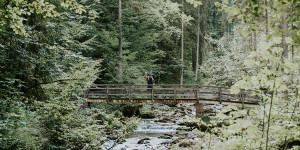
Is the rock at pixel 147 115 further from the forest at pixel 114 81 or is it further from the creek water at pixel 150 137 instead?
the creek water at pixel 150 137

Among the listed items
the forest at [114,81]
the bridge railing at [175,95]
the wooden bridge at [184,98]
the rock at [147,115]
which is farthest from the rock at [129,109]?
the wooden bridge at [184,98]

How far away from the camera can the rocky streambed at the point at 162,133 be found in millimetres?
9288

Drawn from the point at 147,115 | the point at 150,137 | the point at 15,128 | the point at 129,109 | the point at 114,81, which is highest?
the point at 114,81

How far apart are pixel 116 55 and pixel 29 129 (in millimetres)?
11637

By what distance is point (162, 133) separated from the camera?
11711mm

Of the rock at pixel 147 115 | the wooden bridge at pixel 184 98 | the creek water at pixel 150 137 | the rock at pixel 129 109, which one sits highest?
the wooden bridge at pixel 184 98

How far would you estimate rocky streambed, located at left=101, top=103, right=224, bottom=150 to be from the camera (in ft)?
30.5

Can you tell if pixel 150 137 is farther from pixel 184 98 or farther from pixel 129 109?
pixel 129 109

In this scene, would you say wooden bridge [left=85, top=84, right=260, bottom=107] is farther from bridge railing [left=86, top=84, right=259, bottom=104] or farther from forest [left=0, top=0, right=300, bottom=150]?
forest [left=0, top=0, right=300, bottom=150]

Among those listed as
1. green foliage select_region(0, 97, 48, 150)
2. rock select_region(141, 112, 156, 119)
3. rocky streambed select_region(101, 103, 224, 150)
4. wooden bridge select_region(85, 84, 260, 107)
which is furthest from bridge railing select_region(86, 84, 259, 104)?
green foliage select_region(0, 97, 48, 150)

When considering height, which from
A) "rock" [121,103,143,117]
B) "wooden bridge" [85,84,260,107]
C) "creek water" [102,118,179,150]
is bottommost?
"creek water" [102,118,179,150]

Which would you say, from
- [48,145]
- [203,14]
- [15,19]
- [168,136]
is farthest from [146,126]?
[203,14]

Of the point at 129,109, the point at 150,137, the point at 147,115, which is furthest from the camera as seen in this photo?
the point at 147,115

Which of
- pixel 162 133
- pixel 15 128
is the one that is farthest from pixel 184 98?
pixel 15 128
